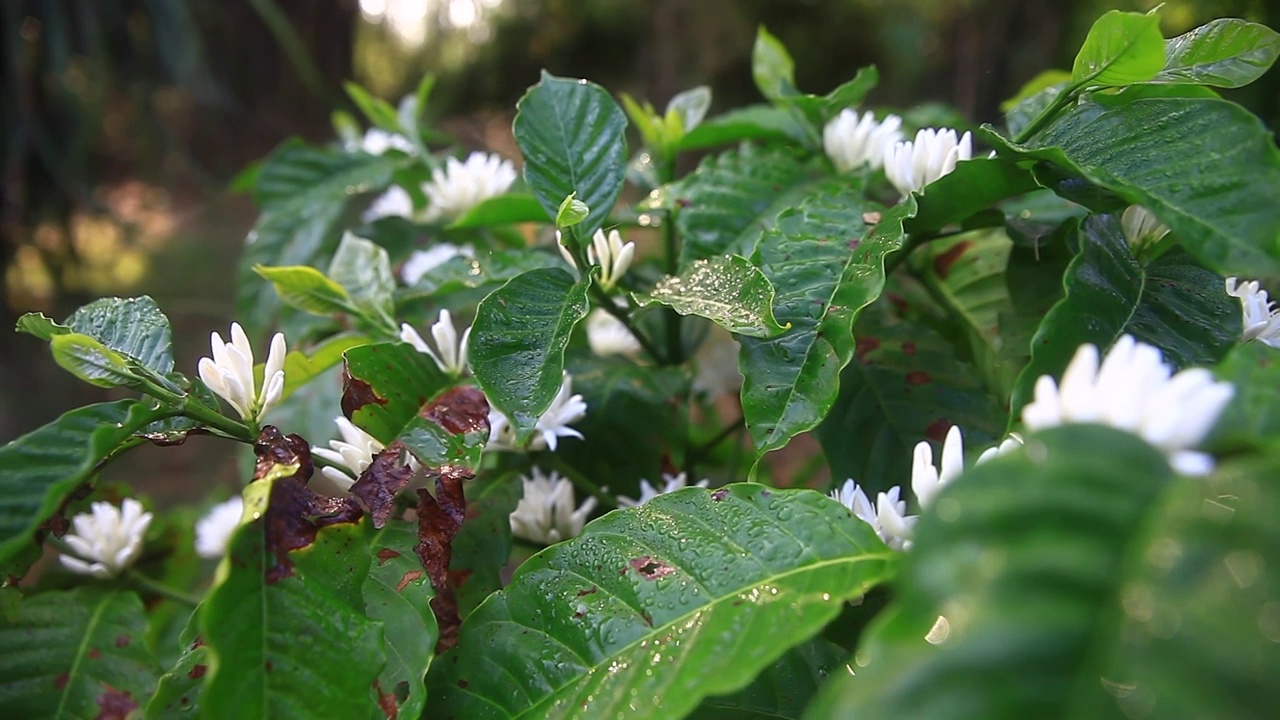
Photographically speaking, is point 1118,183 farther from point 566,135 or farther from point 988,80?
point 988,80

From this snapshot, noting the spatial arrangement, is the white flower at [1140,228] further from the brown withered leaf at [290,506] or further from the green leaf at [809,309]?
the brown withered leaf at [290,506]

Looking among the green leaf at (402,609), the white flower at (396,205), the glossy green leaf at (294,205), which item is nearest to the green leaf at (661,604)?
the green leaf at (402,609)

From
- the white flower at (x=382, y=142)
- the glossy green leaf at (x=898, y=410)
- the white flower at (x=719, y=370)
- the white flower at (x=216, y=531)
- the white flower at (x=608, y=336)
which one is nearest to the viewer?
the glossy green leaf at (x=898, y=410)

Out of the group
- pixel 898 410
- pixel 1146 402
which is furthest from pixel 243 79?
pixel 1146 402

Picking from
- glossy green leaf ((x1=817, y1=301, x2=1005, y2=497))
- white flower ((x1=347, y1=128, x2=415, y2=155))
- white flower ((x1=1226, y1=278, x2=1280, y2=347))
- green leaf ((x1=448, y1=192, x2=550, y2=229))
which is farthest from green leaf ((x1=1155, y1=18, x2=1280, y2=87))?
white flower ((x1=347, y1=128, x2=415, y2=155))

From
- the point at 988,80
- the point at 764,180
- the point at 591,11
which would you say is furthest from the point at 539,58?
the point at 764,180

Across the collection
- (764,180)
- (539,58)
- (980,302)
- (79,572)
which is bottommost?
(539,58)

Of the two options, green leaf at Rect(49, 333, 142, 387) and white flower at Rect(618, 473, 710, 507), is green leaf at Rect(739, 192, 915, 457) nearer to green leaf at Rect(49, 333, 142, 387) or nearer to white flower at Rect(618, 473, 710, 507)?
white flower at Rect(618, 473, 710, 507)
